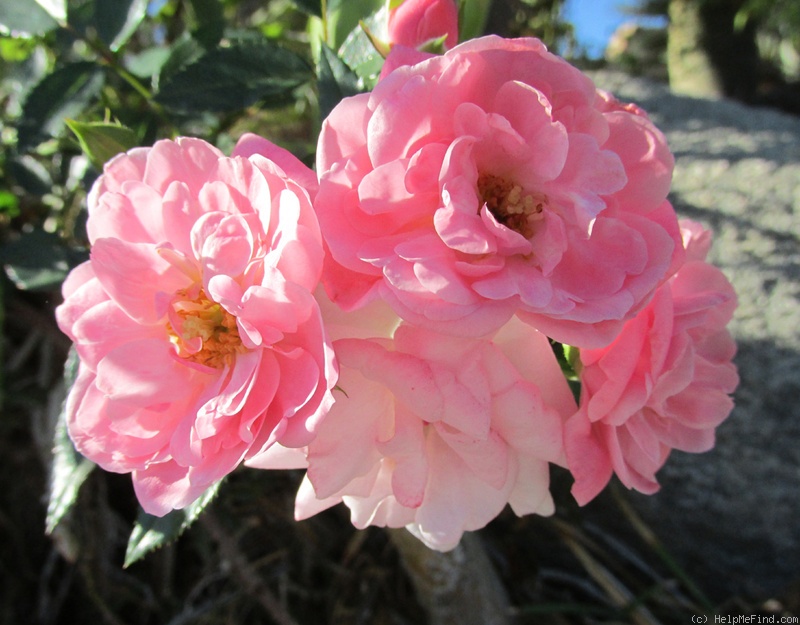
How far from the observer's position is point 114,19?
0.60 metres

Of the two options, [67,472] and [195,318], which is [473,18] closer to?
[195,318]

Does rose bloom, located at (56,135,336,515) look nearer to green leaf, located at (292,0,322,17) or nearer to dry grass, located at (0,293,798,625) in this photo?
green leaf, located at (292,0,322,17)

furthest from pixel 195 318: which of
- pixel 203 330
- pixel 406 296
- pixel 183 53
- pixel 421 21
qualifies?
pixel 183 53

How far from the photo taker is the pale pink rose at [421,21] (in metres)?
0.44

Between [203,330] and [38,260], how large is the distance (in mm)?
386

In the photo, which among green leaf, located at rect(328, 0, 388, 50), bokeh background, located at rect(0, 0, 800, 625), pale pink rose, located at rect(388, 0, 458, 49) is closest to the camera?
pale pink rose, located at rect(388, 0, 458, 49)

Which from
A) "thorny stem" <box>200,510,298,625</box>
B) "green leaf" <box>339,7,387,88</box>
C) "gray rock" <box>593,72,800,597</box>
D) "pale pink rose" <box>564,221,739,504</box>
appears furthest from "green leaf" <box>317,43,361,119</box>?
"gray rock" <box>593,72,800,597</box>

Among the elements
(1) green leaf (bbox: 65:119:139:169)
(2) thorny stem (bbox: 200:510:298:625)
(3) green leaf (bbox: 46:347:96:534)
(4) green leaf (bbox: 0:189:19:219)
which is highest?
(1) green leaf (bbox: 65:119:139:169)

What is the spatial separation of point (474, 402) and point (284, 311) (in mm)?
119

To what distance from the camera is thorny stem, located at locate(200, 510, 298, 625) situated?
781mm

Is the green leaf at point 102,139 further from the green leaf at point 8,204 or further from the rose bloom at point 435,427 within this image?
the green leaf at point 8,204

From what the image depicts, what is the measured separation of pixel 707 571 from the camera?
3.26ft

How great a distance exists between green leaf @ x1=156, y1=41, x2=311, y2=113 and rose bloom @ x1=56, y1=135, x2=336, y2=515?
0.51 ft

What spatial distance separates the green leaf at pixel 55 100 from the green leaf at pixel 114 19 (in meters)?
0.04
